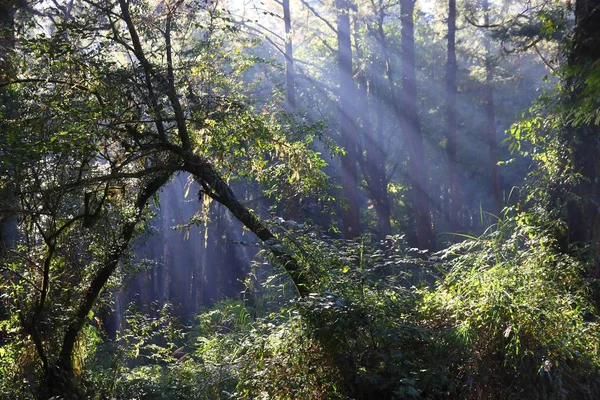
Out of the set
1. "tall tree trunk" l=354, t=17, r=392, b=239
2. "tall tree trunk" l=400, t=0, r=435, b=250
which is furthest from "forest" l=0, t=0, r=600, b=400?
"tall tree trunk" l=354, t=17, r=392, b=239

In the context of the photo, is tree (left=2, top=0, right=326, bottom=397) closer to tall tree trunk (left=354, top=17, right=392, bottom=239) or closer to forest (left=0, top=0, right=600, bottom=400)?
forest (left=0, top=0, right=600, bottom=400)

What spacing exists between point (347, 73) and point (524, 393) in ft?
60.7

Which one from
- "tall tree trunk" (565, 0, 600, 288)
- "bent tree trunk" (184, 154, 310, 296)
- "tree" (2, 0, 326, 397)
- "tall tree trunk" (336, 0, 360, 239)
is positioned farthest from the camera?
"tall tree trunk" (336, 0, 360, 239)

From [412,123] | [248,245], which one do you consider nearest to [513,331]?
[248,245]

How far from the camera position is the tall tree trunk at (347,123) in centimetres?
1948

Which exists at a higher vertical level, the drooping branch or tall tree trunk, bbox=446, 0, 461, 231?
tall tree trunk, bbox=446, 0, 461, 231

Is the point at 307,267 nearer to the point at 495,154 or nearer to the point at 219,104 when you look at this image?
the point at 219,104

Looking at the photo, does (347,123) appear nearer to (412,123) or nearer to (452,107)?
(412,123)

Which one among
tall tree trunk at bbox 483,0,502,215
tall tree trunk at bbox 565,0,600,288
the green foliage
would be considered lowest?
the green foliage

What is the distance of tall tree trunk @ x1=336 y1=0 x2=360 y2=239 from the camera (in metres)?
19.5

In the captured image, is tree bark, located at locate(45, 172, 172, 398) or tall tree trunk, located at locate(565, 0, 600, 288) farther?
tree bark, located at locate(45, 172, 172, 398)

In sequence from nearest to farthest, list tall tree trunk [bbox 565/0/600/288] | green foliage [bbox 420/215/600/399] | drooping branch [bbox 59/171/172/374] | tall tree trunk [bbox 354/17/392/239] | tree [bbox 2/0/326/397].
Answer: green foliage [bbox 420/215/600/399], tree [bbox 2/0/326/397], tall tree trunk [bbox 565/0/600/288], drooping branch [bbox 59/171/172/374], tall tree trunk [bbox 354/17/392/239]

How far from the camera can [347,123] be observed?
2303cm

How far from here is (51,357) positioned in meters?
7.70
